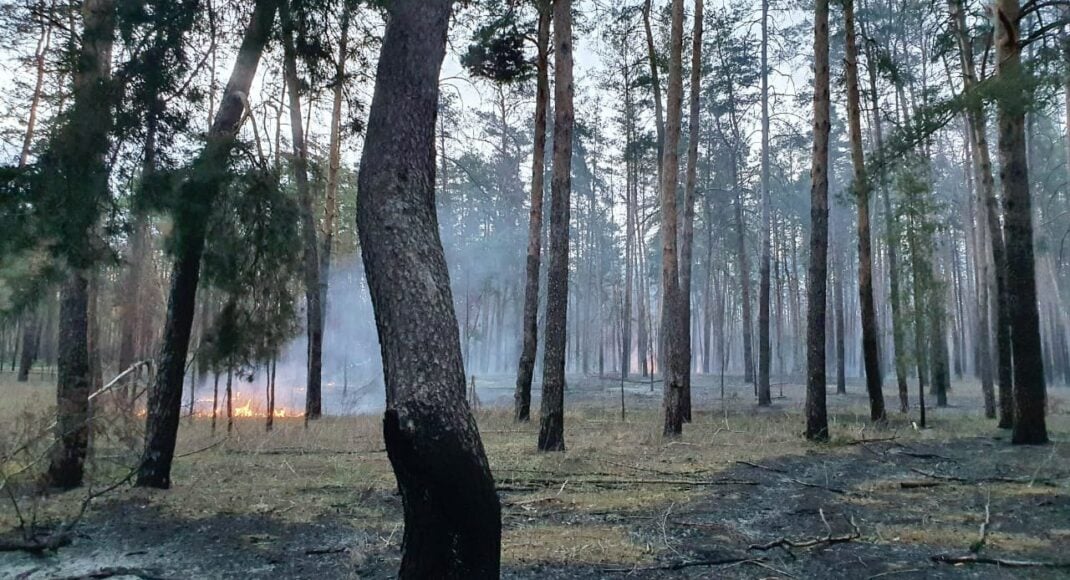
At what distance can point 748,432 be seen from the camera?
1327cm

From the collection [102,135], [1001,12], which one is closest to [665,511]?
[102,135]

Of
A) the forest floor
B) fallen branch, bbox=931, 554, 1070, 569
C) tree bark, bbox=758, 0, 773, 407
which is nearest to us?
fallen branch, bbox=931, 554, 1070, 569

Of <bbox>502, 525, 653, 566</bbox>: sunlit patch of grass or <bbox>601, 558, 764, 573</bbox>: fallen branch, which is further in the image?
<bbox>502, 525, 653, 566</bbox>: sunlit patch of grass

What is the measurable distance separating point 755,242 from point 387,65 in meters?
40.0

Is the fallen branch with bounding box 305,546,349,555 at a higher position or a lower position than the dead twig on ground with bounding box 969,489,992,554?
lower

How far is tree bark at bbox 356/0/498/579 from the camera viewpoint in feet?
11.2

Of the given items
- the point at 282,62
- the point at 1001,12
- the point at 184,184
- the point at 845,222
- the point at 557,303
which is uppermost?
the point at 845,222

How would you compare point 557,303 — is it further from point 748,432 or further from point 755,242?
point 755,242

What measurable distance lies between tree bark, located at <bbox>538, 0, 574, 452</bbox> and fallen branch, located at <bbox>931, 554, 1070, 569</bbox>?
602 centimetres

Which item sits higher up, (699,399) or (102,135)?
(102,135)

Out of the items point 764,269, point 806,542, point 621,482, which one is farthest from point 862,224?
point 806,542

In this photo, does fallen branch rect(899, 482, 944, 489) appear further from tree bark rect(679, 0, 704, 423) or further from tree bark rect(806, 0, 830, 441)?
tree bark rect(679, 0, 704, 423)

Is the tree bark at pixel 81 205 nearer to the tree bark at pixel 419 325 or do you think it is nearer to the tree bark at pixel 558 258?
the tree bark at pixel 419 325

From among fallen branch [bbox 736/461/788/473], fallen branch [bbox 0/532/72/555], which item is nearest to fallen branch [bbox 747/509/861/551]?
fallen branch [bbox 736/461/788/473]
